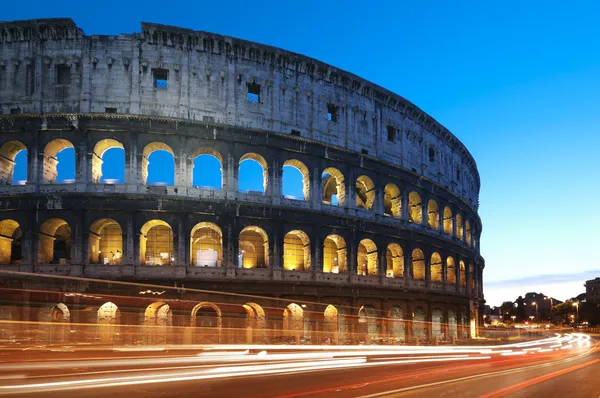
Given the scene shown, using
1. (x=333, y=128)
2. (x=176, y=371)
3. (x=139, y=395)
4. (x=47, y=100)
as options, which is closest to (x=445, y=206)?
(x=333, y=128)

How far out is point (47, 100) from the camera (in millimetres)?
26641

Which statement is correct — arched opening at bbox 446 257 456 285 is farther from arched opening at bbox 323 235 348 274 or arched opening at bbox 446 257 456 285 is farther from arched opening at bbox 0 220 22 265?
arched opening at bbox 0 220 22 265

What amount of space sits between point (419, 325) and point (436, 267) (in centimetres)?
502

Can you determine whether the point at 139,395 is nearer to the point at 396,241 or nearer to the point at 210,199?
the point at 210,199

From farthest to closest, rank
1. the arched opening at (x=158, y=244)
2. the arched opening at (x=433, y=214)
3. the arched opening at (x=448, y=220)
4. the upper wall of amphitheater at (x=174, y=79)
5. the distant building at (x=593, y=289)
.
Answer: the distant building at (x=593, y=289) → the arched opening at (x=448, y=220) → the arched opening at (x=433, y=214) → the arched opening at (x=158, y=244) → the upper wall of amphitheater at (x=174, y=79)

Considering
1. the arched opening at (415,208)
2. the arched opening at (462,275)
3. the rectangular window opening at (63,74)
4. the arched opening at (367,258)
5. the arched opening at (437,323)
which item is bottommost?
the arched opening at (437,323)

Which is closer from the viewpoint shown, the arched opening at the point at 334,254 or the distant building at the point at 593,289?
the arched opening at the point at 334,254

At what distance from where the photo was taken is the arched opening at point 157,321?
25.8 meters

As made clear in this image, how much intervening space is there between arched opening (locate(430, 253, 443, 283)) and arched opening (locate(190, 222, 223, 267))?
1665cm

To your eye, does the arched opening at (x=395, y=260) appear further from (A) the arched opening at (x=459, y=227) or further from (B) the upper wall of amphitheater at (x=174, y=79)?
(A) the arched opening at (x=459, y=227)

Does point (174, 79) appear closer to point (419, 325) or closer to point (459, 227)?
point (419, 325)

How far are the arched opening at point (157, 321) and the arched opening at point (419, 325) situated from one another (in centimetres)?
1578

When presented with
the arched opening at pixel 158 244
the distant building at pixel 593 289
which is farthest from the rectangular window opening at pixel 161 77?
the distant building at pixel 593 289

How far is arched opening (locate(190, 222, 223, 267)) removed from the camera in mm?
28547
